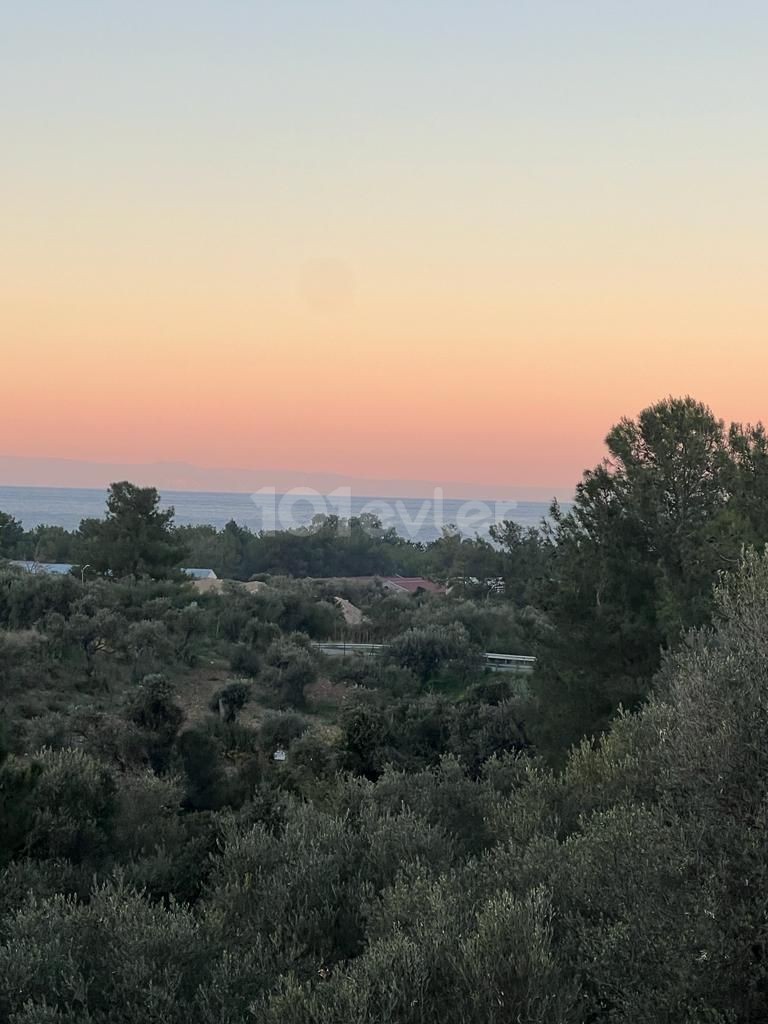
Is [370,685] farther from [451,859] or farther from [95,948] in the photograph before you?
[95,948]

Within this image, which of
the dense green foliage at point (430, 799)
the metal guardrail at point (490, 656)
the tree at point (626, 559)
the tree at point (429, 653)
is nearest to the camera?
the dense green foliage at point (430, 799)

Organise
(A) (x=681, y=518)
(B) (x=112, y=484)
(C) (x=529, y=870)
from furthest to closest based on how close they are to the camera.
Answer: (B) (x=112, y=484) < (A) (x=681, y=518) < (C) (x=529, y=870)

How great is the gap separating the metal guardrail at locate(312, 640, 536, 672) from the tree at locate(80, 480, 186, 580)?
374 inches

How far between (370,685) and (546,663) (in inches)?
507

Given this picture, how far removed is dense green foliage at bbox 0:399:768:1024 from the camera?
702 centimetres

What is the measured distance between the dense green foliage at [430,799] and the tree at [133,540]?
685cm

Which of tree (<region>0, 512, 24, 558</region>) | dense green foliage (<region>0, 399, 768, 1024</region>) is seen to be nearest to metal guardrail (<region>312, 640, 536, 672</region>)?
dense green foliage (<region>0, 399, 768, 1024</region>)

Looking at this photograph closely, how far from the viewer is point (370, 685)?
34562mm

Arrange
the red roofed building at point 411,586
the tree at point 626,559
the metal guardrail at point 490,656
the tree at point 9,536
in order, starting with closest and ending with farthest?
the tree at point 626,559 < the metal guardrail at point 490,656 < the red roofed building at point 411,586 < the tree at point 9,536

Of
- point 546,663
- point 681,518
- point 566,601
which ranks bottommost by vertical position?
point 546,663

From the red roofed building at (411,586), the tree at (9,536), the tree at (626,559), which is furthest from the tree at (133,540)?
the tree at (626,559)

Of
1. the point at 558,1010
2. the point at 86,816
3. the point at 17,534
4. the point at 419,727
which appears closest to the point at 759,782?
the point at 558,1010

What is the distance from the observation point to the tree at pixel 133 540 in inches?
1779

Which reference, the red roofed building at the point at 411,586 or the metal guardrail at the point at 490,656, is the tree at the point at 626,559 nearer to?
the metal guardrail at the point at 490,656
